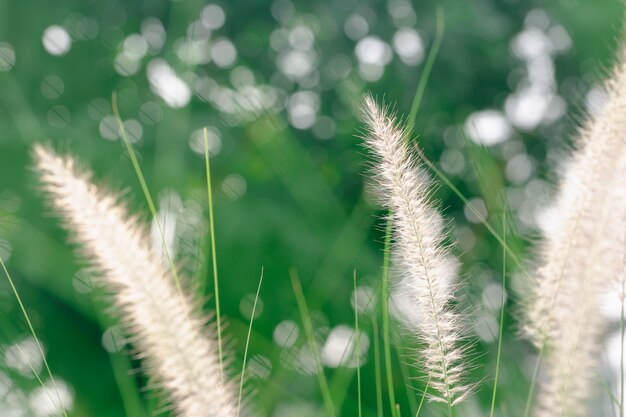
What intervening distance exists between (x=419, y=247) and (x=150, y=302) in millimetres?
186

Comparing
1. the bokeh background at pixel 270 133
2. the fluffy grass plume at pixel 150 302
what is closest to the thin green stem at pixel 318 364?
the fluffy grass plume at pixel 150 302

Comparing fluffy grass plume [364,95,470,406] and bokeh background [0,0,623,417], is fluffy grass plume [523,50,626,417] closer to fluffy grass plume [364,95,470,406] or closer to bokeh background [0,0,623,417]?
fluffy grass plume [364,95,470,406]

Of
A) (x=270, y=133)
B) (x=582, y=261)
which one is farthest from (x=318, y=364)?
(x=270, y=133)

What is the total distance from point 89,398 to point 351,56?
0.88 m

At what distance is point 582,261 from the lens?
2.00 feet

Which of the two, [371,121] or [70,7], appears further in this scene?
[70,7]

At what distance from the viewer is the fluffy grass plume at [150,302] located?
20.7 inches

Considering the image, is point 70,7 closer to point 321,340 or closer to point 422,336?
point 321,340

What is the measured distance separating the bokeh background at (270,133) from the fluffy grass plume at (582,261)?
53cm

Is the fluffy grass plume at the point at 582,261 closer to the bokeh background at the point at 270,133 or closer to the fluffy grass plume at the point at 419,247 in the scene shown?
the fluffy grass plume at the point at 419,247

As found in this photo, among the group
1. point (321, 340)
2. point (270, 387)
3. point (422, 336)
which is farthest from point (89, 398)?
point (422, 336)

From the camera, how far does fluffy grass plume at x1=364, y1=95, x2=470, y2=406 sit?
0.54 m

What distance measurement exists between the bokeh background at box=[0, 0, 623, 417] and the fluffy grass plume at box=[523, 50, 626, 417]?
0.53 metres

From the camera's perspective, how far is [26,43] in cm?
166
